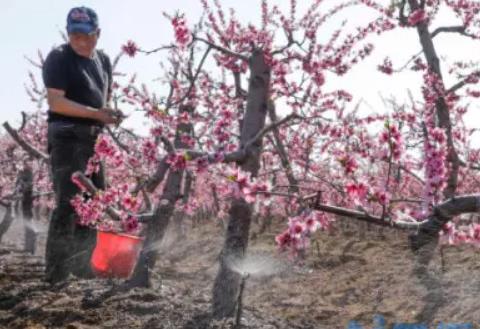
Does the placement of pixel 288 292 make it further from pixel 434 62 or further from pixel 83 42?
pixel 83 42

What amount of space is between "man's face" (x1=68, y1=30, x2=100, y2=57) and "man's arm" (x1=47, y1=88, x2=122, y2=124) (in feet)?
1.58

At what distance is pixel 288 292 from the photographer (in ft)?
21.1

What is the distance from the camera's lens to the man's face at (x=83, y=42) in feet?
14.0

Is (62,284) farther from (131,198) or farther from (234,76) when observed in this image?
(234,76)

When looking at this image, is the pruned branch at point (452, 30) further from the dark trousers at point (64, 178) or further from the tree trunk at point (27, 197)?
the tree trunk at point (27, 197)

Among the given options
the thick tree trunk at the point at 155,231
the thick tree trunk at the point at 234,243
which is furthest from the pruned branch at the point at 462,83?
the thick tree trunk at the point at 155,231

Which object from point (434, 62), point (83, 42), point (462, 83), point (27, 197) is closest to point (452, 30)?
point (434, 62)

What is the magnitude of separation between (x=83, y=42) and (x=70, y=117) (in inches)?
25.9

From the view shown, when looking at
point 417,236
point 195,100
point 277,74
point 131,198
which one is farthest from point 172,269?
point 417,236

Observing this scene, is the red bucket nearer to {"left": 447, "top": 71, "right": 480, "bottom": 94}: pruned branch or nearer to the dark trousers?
the dark trousers

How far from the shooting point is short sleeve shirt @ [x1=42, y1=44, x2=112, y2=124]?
4.16 m

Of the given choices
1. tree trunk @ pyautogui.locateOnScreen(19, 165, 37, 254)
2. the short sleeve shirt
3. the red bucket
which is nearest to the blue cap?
the short sleeve shirt

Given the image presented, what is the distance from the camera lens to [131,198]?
12.5 ft

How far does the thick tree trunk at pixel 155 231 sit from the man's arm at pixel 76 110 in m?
1.04
